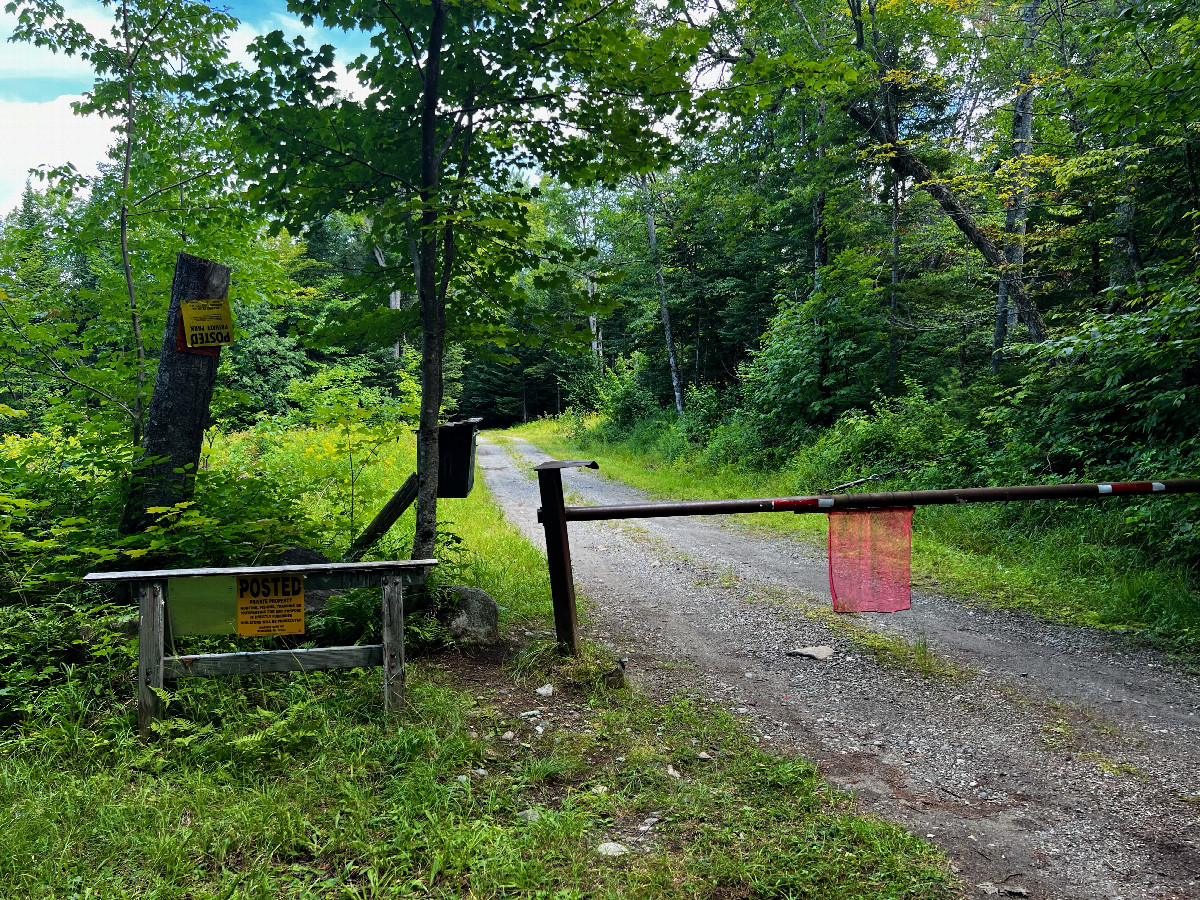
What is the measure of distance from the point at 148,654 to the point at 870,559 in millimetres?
4428

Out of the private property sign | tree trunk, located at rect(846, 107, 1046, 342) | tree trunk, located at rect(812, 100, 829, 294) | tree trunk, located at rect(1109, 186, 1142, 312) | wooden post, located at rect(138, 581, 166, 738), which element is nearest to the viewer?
wooden post, located at rect(138, 581, 166, 738)

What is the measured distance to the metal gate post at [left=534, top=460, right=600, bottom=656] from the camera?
4172mm

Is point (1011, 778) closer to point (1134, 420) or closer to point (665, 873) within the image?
point (665, 873)

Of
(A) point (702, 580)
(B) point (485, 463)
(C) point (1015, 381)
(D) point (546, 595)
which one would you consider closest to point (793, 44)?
(C) point (1015, 381)

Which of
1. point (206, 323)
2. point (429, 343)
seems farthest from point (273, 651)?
point (206, 323)

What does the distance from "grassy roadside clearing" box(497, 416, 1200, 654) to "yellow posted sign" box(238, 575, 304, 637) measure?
19.1 ft

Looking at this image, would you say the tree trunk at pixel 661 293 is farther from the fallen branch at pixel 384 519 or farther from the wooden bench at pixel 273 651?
the wooden bench at pixel 273 651

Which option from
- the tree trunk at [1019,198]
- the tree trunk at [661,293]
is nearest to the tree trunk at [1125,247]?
the tree trunk at [1019,198]

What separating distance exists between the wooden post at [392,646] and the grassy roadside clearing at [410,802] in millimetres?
132

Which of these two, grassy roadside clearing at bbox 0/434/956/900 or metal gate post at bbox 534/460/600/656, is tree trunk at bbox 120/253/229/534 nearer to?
grassy roadside clearing at bbox 0/434/956/900

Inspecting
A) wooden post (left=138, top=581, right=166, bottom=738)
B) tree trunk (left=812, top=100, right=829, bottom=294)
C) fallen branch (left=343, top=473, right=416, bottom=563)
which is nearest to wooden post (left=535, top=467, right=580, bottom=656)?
fallen branch (left=343, top=473, right=416, bottom=563)

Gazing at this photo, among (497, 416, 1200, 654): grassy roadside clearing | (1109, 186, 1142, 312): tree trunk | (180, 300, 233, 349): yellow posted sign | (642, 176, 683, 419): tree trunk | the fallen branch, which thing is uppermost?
(642, 176, 683, 419): tree trunk

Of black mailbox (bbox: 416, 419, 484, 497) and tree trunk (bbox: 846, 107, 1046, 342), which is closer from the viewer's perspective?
black mailbox (bbox: 416, 419, 484, 497)

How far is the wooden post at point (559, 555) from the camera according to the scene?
165 inches
